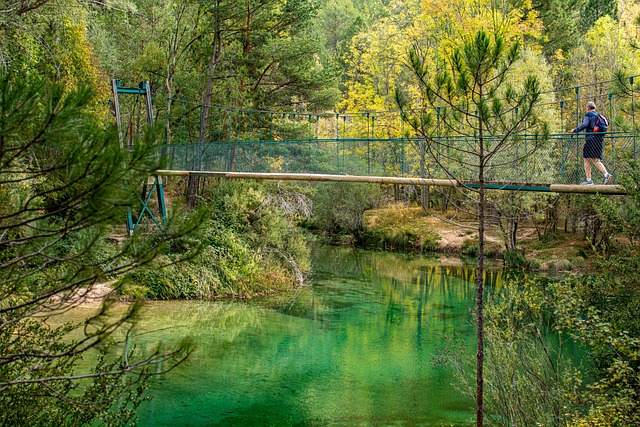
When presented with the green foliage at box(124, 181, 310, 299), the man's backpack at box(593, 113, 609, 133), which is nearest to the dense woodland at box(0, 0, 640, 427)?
the green foliage at box(124, 181, 310, 299)

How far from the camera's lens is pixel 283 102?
1627 centimetres

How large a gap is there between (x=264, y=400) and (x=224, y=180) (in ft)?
24.7

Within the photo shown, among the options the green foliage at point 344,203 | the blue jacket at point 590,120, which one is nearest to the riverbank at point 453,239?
the green foliage at point 344,203

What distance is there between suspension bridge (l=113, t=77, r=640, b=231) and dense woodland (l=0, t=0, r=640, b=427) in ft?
1.22

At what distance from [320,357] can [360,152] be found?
6.85 m

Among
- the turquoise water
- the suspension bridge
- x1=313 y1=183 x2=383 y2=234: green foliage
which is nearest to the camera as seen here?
the turquoise water

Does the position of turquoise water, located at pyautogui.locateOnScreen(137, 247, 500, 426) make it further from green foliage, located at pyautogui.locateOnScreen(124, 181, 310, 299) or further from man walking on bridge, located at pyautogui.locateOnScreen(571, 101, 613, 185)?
man walking on bridge, located at pyautogui.locateOnScreen(571, 101, 613, 185)

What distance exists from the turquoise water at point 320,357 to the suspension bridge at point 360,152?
7.45 ft

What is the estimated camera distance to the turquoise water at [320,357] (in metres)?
6.62

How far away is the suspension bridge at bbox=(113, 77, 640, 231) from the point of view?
8.38 metres

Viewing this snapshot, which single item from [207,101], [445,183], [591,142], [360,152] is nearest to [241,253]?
[360,152]

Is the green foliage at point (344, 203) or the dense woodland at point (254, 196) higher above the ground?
the dense woodland at point (254, 196)

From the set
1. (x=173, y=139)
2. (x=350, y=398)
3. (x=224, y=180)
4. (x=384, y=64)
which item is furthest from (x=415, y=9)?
(x=350, y=398)

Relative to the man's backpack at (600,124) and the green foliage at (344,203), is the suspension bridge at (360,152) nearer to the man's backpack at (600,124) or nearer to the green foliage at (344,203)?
the man's backpack at (600,124)
